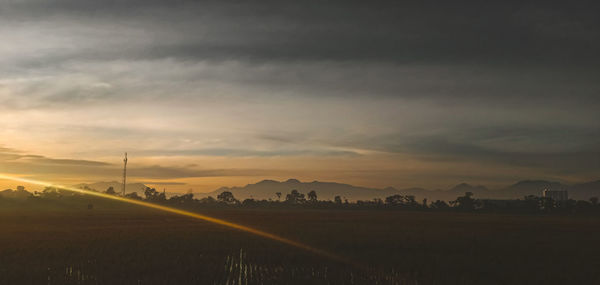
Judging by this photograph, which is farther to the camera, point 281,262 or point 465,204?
point 465,204

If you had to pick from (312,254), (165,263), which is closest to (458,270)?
(312,254)

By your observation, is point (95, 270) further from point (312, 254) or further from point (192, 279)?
point (312, 254)

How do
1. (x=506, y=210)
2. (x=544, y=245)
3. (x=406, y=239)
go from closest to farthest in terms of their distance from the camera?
(x=544, y=245) → (x=406, y=239) → (x=506, y=210)

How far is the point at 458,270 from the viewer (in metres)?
22.2

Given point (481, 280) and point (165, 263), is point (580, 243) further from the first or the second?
point (165, 263)

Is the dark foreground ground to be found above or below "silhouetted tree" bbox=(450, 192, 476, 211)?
above

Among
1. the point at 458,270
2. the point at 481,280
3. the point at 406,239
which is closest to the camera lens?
the point at 481,280

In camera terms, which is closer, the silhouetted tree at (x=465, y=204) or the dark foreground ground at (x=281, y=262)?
the dark foreground ground at (x=281, y=262)

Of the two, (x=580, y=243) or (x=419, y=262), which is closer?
(x=419, y=262)

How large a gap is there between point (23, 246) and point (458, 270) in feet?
85.9

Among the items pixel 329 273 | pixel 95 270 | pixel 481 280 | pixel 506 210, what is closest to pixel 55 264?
pixel 95 270

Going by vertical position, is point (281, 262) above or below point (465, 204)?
above

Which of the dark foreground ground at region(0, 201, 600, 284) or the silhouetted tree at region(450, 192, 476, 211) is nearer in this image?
the dark foreground ground at region(0, 201, 600, 284)

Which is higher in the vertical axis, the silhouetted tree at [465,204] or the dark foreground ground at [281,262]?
the dark foreground ground at [281,262]
